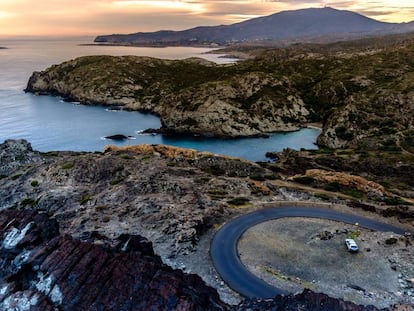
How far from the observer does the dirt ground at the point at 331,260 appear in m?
37.7

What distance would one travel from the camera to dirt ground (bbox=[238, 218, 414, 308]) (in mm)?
37656

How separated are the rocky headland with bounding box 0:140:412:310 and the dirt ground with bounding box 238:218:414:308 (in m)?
5.19

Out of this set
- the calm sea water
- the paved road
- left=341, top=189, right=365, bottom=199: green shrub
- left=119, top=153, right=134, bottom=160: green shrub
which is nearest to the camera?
the paved road

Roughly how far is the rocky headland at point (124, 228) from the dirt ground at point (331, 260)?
204 inches

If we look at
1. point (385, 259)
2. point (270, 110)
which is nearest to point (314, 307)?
point (385, 259)

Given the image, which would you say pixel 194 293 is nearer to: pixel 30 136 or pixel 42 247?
pixel 42 247

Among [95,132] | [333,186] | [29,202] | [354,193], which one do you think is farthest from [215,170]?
[95,132]

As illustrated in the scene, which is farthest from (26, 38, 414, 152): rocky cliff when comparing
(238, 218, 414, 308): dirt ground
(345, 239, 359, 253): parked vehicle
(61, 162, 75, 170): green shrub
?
(61, 162, 75, 170): green shrub

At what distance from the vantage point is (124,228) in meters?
50.8

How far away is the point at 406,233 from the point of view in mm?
47906

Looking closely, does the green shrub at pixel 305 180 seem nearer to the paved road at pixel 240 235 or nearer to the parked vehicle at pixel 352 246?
the paved road at pixel 240 235

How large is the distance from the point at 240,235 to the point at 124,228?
15127mm

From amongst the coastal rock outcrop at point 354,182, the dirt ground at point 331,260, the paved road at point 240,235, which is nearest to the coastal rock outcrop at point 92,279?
the paved road at point 240,235

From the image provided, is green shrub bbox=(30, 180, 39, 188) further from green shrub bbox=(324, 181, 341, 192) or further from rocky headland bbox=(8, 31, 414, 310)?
green shrub bbox=(324, 181, 341, 192)
